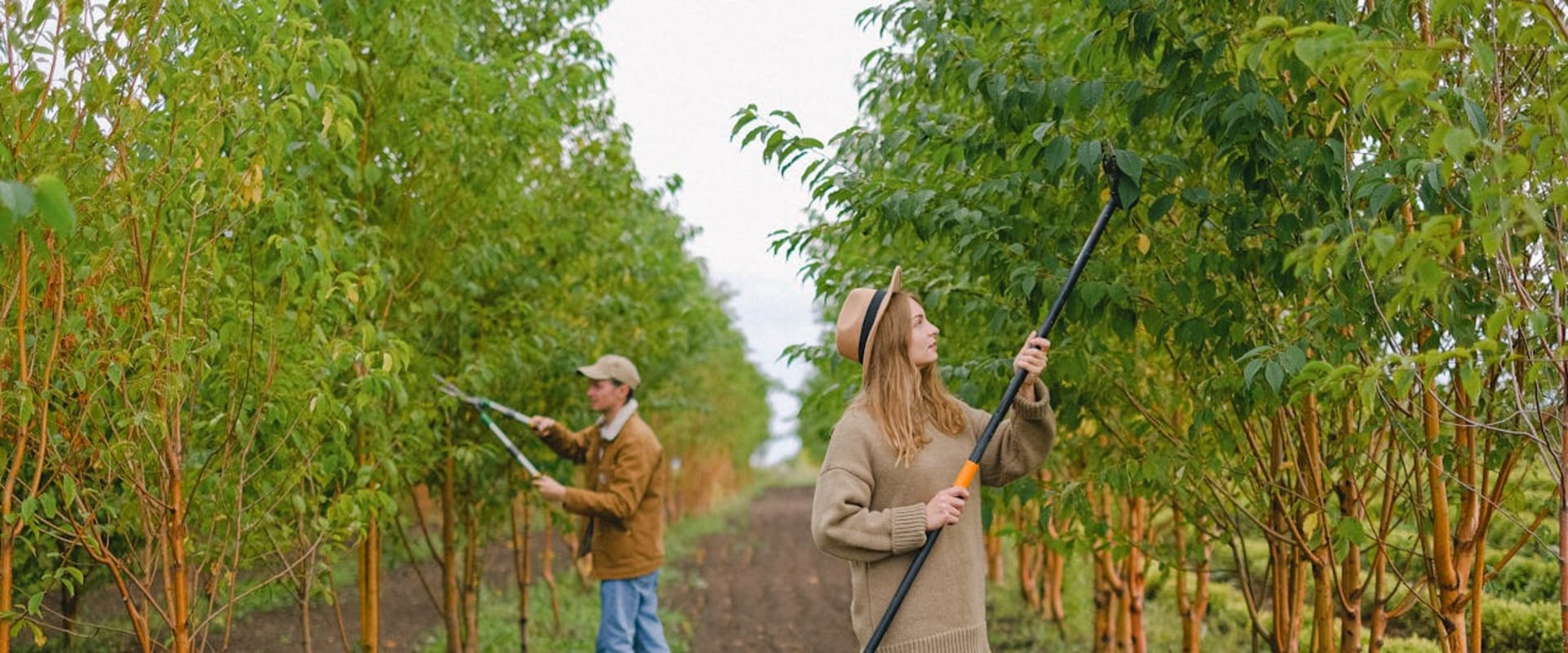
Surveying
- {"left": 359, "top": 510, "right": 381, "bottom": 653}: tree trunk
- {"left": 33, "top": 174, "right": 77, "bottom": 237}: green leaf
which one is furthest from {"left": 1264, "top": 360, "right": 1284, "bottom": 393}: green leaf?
{"left": 359, "top": 510, "right": 381, "bottom": 653}: tree trunk

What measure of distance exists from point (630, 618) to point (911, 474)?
3.60 meters

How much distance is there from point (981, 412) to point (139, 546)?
5.88m

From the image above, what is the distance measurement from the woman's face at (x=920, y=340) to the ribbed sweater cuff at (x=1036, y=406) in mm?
300

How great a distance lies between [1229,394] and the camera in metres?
4.16

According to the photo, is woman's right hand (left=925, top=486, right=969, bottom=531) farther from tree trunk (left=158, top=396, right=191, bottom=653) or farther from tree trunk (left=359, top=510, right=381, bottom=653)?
tree trunk (left=359, top=510, right=381, bottom=653)

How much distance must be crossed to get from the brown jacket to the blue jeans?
0.09 m

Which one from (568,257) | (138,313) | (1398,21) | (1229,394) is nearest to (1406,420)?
(1229,394)

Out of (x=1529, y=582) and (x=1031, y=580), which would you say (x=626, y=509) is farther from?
(x=1031, y=580)

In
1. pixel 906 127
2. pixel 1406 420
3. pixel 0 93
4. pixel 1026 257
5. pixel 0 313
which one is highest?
pixel 906 127

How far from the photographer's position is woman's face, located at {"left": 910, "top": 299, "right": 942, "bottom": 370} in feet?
11.6

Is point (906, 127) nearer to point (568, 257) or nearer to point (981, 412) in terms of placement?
point (981, 412)

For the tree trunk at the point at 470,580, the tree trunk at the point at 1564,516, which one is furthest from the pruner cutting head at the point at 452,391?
the tree trunk at the point at 1564,516

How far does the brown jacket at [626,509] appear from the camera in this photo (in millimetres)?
6508

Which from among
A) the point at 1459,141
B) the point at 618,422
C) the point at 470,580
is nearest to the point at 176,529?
the point at 618,422
